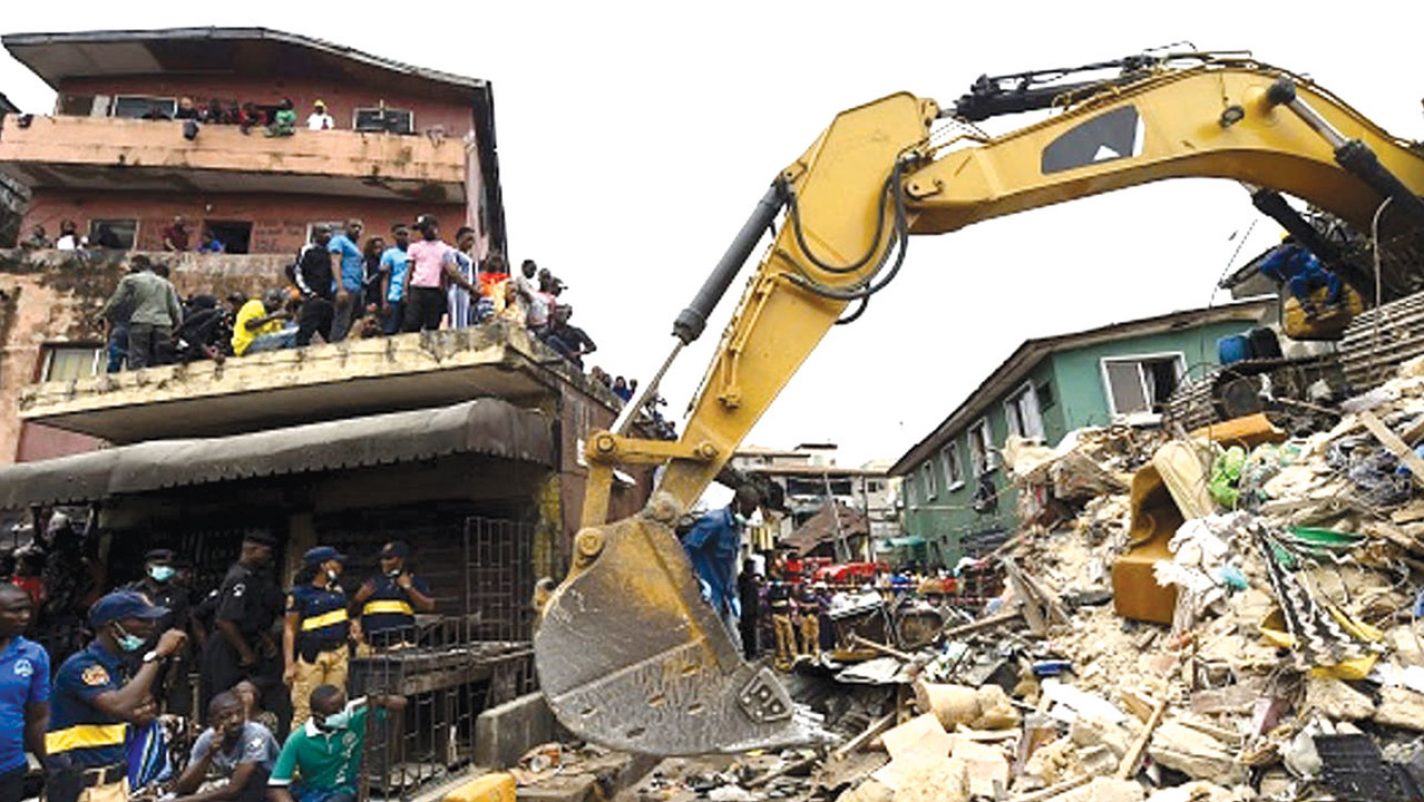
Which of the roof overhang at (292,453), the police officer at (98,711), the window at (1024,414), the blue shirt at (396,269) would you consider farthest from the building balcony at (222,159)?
the police officer at (98,711)

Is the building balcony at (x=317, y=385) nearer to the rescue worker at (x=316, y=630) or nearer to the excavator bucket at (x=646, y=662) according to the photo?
the rescue worker at (x=316, y=630)

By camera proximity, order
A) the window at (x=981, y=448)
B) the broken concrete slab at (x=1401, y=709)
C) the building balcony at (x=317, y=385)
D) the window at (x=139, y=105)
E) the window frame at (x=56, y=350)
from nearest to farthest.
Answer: the broken concrete slab at (x=1401, y=709), the building balcony at (x=317, y=385), the window frame at (x=56, y=350), the window at (x=139, y=105), the window at (x=981, y=448)

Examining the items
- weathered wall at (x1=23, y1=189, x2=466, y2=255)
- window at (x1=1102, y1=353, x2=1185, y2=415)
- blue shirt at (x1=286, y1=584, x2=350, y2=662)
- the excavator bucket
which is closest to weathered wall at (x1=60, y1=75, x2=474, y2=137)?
weathered wall at (x1=23, y1=189, x2=466, y2=255)

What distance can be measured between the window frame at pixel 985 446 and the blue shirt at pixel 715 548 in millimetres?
11678

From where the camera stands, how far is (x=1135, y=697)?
4293 millimetres

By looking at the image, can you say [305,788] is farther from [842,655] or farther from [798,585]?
[798,585]

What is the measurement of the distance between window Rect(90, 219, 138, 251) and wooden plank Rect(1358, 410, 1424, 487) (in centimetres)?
2040

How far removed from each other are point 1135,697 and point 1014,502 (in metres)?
12.0

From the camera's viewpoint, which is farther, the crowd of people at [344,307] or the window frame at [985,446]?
the window frame at [985,446]

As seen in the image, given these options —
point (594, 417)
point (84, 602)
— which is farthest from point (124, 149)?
point (594, 417)

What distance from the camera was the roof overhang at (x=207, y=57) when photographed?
655 inches

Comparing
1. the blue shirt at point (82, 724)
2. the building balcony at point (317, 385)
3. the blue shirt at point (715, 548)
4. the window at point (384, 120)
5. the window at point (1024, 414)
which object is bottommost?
the blue shirt at point (82, 724)

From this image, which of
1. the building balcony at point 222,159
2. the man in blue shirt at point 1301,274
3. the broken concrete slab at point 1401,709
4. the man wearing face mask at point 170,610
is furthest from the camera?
the building balcony at point 222,159

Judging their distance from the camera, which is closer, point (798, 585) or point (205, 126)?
point (798, 585)
